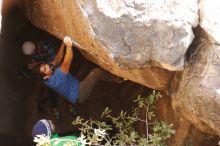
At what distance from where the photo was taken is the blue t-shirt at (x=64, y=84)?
5.23 meters

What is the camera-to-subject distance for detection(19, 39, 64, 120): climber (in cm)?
582

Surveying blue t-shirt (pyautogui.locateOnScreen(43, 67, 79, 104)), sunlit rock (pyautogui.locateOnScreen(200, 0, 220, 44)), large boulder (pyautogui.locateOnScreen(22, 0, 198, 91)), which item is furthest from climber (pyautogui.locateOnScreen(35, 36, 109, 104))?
sunlit rock (pyautogui.locateOnScreen(200, 0, 220, 44))

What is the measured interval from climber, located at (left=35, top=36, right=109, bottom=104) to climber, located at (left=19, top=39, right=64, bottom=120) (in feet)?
0.47

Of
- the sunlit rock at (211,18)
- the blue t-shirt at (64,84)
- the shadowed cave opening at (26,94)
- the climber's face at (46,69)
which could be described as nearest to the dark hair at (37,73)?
the shadowed cave opening at (26,94)

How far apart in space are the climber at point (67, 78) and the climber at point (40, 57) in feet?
0.47

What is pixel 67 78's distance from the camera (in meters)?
5.43

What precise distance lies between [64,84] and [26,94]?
1.40 metres

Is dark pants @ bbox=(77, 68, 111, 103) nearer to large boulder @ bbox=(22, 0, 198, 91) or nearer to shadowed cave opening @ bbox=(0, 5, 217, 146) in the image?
shadowed cave opening @ bbox=(0, 5, 217, 146)

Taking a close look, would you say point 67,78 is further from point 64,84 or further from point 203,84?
point 203,84

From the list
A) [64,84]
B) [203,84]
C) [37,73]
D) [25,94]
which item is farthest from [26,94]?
[203,84]

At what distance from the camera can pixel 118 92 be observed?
255 inches

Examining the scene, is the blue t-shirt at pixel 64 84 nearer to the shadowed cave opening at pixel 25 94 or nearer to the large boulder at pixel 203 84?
the shadowed cave opening at pixel 25 94

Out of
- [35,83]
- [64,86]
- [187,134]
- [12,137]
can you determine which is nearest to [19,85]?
[35,83]

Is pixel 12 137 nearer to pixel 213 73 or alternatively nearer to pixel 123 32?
pixel 123 32
